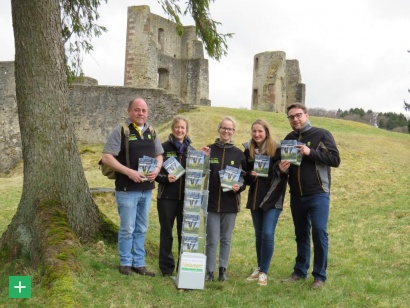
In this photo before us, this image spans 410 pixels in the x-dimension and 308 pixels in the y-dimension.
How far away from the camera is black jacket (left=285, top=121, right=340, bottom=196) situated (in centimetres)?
547

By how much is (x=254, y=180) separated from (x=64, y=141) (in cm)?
252

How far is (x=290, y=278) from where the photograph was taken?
5988mm

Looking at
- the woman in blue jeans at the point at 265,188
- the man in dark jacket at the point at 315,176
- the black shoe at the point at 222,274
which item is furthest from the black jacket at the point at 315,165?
the black shoe at the point at 222,274

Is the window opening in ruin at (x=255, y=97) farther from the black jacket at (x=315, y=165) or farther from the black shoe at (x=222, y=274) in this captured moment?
the black shoe at (x=222, y=274)

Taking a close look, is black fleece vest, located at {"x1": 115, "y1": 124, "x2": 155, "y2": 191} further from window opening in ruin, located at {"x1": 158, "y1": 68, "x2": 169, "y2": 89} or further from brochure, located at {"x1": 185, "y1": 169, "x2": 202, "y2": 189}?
window opening in ruin, located at {"x1": 158, "y1": 68, "x2": 169, "y2": 89}

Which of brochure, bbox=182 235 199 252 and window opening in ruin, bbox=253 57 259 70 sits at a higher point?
window opening in ruin, bbox=253 57 259 70

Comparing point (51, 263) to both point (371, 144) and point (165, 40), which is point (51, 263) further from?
point (165, 40)

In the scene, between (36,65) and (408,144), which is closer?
(36,65)

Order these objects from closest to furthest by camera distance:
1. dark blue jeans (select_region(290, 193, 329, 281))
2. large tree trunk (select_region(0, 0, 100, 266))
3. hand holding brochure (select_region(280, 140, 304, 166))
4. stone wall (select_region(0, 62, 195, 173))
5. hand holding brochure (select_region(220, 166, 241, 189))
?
1. hand holding brochure (select_region(280, 140, 304, 166))
2. dark blue jeans (select_region(290, 193, 329, 281))
3. hand holding brochure (select_region(220, 166, 241, 189))
4. large tree trunk (select_region(0, 0, 100, 266))
5. stone wall (select_region(0, 62, 195, 173))

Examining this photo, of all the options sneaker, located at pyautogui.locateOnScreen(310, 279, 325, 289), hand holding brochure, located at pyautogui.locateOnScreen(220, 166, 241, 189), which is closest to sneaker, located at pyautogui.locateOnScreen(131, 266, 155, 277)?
hand holding brochure, located at pyautogui.locateOnScreen(220, 166, 241, 189)

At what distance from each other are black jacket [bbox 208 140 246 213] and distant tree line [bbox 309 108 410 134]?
2425 inches

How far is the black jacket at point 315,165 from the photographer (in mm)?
5469

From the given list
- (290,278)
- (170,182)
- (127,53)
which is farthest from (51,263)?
(127,53)

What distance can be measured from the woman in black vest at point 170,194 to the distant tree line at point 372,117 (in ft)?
203
